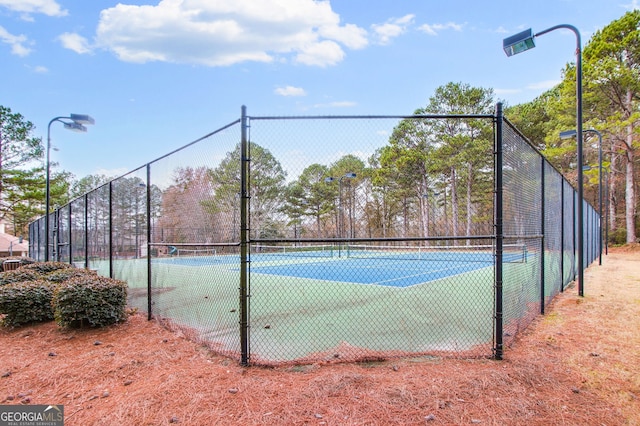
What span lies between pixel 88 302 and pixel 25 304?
3.42 ft

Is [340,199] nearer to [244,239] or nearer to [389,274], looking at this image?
[244,239]

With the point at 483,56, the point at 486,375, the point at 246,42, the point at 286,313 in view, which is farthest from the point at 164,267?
the point at 483,56

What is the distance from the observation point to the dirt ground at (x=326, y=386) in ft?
7.13

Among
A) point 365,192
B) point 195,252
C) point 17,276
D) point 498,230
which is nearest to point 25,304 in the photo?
point 17,276

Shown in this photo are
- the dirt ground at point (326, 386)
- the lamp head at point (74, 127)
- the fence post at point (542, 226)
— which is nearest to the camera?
the dirt ground at point (326, 386)

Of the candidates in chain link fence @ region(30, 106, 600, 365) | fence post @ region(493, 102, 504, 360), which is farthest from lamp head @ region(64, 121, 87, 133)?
fence post @ region(493, 102, 504, 360)

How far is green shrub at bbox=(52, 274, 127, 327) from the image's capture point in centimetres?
402

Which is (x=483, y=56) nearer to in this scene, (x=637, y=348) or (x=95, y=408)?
(x=637, y=348)

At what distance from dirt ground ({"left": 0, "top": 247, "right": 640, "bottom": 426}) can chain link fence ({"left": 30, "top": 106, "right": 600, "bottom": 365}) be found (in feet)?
1.10

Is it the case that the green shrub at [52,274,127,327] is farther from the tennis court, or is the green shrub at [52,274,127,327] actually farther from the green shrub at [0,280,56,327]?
the tennis court

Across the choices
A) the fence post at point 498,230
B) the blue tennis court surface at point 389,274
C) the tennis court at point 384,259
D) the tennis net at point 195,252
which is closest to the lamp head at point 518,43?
the fence post at point 498,230

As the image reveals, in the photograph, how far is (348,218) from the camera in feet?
11.6

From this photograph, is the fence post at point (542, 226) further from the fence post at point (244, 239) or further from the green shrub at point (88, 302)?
the green shrub at point (88, 302)

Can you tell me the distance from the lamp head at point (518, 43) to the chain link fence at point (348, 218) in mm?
1224
